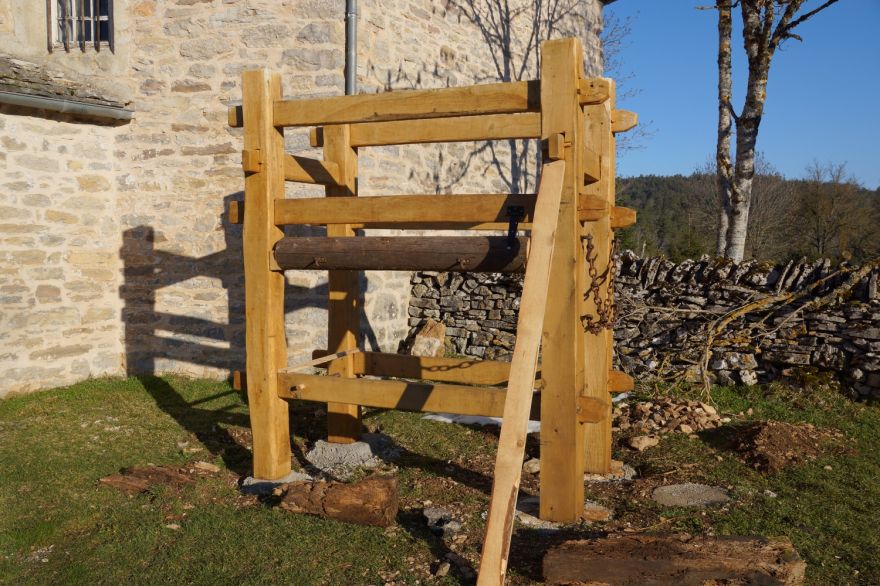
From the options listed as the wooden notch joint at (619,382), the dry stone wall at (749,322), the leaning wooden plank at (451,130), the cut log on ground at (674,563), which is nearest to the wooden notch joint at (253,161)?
the leaning wooden plank at (451,130)

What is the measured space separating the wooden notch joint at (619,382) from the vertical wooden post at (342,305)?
1.85m

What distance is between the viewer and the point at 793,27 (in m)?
9.67

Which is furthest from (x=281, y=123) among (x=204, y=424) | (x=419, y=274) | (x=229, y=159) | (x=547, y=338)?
(x=419, y=274)

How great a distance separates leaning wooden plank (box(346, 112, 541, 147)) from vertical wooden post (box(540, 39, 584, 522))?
43cm

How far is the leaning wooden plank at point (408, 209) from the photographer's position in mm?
3863

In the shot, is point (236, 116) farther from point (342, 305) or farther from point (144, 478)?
point (144, 478)

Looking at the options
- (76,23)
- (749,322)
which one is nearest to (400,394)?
(749,322)

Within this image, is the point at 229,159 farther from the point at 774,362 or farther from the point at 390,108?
the point at 774,362

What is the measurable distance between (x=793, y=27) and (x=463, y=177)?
4872 mm

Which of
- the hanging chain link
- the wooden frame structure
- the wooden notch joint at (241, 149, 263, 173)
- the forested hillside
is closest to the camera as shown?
the wooden frame structure

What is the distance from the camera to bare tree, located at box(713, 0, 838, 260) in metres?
9.78

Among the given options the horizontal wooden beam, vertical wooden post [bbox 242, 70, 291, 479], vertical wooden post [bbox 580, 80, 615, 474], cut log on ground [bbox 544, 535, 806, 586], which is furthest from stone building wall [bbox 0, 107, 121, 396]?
cut log on ground [bbox 544, 535, 806, 586]

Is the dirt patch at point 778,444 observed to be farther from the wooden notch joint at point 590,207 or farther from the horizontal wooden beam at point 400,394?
the wooden notch joint at point 590,207

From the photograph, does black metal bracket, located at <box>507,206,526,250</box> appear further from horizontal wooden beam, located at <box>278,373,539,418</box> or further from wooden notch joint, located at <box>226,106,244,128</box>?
wooden notch joint, located at <box>226,106,244,128</box>
